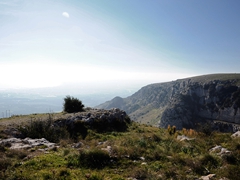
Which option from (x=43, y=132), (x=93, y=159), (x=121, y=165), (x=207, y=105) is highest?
(x=93, y=159)

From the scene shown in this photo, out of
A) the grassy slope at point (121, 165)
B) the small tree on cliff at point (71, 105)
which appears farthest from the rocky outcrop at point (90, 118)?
the grassy slope at point (121, 165)

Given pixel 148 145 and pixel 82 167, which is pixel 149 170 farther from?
pixel 148 145

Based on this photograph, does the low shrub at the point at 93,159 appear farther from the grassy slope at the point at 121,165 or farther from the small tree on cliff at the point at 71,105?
the small tree on cliff at the point at 71,105

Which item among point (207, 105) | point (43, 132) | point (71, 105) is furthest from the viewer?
point (207, 105)

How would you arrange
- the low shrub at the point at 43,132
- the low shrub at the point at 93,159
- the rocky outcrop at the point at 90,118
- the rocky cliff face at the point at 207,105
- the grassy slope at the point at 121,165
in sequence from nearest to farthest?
1. the grassy slope at the point at 121,165
2. the low shrub at the point at 93,159
3. the low shrub at the point at 43,132
4. the rocky outcrop at the point at 90,118
5. the rocky cliff face at the point at 207,105

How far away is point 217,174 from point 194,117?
174m

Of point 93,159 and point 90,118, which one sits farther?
point 90,118

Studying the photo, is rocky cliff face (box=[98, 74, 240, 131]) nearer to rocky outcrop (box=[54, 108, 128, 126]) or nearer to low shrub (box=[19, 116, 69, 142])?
rocky outcrop (box=[54, 108, 128, 126])

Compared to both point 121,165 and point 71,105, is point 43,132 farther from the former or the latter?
point 71,105

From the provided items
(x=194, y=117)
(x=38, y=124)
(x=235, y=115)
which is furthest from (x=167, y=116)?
(x=38, y=124)

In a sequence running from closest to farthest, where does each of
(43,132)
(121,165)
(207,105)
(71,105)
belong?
1. (121,165)
2. (43,132)
3. (71,105)
4. (207,105)

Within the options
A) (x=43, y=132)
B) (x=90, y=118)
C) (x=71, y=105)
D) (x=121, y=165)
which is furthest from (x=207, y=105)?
(x=121, y=165)

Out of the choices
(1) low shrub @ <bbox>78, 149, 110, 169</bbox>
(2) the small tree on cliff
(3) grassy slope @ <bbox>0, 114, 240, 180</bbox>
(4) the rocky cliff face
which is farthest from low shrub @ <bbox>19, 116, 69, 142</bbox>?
(4) the rocky cliff face

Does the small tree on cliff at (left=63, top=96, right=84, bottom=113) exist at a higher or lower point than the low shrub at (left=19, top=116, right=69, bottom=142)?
higher
